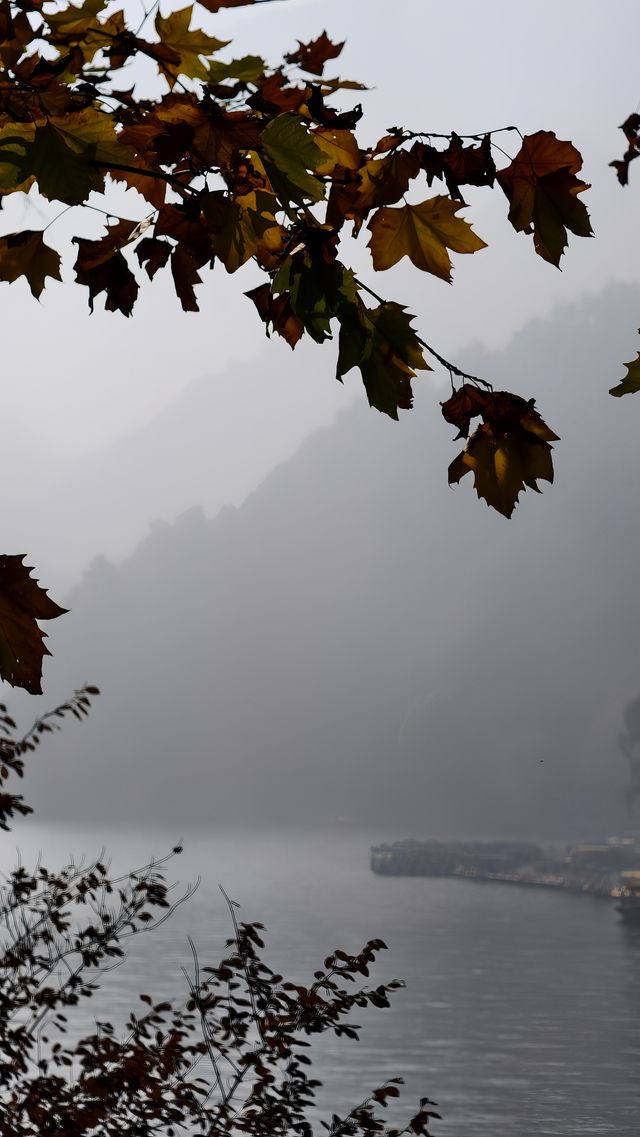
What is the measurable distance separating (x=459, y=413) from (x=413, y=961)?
265 ft

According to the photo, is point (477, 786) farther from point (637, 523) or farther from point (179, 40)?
point (179, 40)

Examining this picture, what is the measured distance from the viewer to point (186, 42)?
1.42 metres

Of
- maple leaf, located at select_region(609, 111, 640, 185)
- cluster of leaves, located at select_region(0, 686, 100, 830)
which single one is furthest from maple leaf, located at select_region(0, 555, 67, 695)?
cluster of leaves, located at select_region(0, 686, 100, 830)

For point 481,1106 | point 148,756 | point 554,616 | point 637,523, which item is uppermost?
point 637,523

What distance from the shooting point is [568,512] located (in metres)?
184

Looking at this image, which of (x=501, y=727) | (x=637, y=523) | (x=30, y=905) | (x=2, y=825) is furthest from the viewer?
(x=637, y=523)

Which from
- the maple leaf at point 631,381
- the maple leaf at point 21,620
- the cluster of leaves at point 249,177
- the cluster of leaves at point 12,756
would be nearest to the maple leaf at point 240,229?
the cluster of leaves at point 249,177

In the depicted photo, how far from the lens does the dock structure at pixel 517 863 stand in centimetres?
11244

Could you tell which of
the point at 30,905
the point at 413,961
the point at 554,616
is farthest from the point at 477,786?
the point at 30,905

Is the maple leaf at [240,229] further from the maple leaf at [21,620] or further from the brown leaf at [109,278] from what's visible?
the maple leaf at [21,620]

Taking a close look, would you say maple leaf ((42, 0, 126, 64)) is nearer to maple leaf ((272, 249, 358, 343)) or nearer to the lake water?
maple leaf ((272, 249, 358, 343))

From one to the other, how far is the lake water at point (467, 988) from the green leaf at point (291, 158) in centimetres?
4638

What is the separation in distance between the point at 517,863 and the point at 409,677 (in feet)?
186

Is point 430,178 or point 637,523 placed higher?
point 637,523
